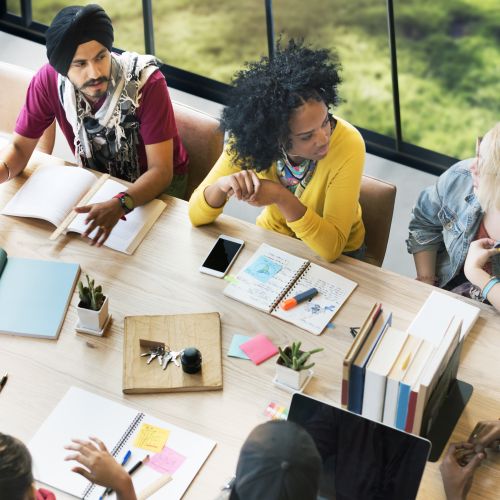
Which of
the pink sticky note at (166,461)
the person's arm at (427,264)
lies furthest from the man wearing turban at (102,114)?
the person's arm at (427,264)

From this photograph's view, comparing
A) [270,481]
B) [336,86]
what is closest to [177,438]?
[270,481]

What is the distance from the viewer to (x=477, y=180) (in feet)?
7.39

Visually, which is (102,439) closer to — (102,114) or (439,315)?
(439,315)

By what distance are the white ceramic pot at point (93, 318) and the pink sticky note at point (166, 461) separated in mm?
401

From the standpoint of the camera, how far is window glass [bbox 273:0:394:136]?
3932mm

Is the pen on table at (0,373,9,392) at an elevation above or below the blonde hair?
below

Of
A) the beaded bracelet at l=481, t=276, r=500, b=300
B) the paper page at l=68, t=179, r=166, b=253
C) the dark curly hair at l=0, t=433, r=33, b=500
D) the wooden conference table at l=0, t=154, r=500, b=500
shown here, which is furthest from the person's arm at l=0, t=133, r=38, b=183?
the beaded bracelet at l=481, t=276, r=500, b=300

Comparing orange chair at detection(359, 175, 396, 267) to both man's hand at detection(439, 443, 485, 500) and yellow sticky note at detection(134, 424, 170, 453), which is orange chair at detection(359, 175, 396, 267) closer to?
man's hand at detection(439, 443, 485, 500)

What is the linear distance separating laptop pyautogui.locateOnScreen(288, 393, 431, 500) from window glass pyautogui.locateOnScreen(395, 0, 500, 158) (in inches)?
96.9

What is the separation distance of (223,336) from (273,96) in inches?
27.2

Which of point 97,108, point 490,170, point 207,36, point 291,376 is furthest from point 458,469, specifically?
point 207,36

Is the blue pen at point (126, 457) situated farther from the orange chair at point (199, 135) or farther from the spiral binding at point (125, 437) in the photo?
the orange chair at point (199, 135)

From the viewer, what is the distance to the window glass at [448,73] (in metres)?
3.90

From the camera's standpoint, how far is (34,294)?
2273 millimetres
